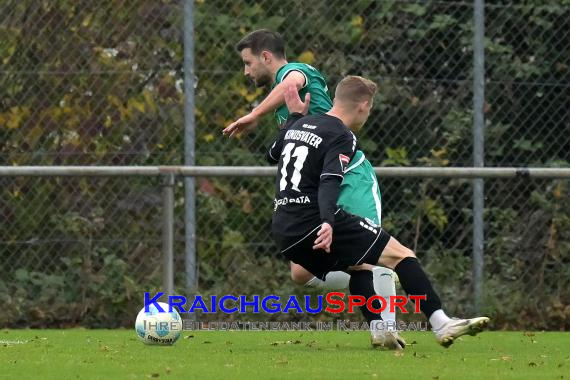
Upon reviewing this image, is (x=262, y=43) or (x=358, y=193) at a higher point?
(x=262, y=43)

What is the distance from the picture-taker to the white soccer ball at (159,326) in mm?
7113

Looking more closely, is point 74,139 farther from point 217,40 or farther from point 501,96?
point 501,96

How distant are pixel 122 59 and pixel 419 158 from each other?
85.4 inches

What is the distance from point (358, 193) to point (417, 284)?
2.36 ft

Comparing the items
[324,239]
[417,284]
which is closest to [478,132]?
[417,284]

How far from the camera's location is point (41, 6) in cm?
955

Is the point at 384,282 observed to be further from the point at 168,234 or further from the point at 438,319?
the point at 168,234

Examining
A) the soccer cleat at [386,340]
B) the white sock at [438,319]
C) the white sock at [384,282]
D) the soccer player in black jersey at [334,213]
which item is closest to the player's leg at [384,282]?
the white sock at [384,282]

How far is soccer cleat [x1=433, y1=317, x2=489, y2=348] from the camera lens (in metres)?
6.68

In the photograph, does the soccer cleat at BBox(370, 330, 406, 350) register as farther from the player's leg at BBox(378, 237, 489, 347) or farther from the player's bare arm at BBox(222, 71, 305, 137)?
the player's bare arm at BBox(222, 71, 305, 137)

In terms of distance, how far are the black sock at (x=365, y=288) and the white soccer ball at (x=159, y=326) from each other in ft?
3.07

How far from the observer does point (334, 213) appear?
264 inches

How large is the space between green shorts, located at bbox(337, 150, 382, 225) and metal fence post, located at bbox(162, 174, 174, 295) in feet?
6.84

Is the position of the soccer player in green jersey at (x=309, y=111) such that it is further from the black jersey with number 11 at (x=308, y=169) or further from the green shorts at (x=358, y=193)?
the black jersey with number 11 at (x=308, y=169)
